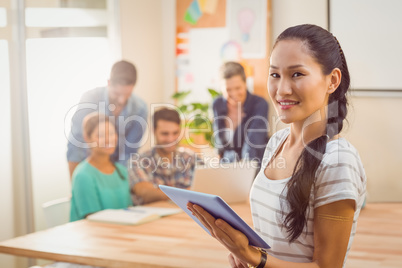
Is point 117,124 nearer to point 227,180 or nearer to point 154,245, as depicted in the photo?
point 227,180

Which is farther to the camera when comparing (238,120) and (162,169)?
(238,120)

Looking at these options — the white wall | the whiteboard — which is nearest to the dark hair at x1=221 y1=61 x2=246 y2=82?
the whiteboard

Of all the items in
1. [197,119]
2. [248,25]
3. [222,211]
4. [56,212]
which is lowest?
[56,212]

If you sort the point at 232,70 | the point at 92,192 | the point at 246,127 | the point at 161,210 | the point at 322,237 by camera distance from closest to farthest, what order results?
the point at 322,237 → the point at 161,210 → the point at 92,192 → the point at 232,70 → the point at 246,127

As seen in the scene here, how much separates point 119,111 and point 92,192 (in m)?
1.16

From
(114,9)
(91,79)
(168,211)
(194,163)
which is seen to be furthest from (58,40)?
(168,211)

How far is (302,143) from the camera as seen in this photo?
4.26 feet

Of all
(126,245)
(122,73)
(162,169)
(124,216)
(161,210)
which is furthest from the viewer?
(122,73)

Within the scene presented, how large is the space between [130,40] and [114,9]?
343 mm

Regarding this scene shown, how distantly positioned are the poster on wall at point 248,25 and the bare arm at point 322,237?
142 inches

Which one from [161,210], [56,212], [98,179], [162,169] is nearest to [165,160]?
[162,169]

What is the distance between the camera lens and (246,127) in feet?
13.8

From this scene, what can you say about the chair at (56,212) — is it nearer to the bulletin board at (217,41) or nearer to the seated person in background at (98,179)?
the seated person in background at (98,179)

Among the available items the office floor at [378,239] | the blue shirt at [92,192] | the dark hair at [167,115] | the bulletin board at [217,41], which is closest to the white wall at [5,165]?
the blue shirt at [92,192]
